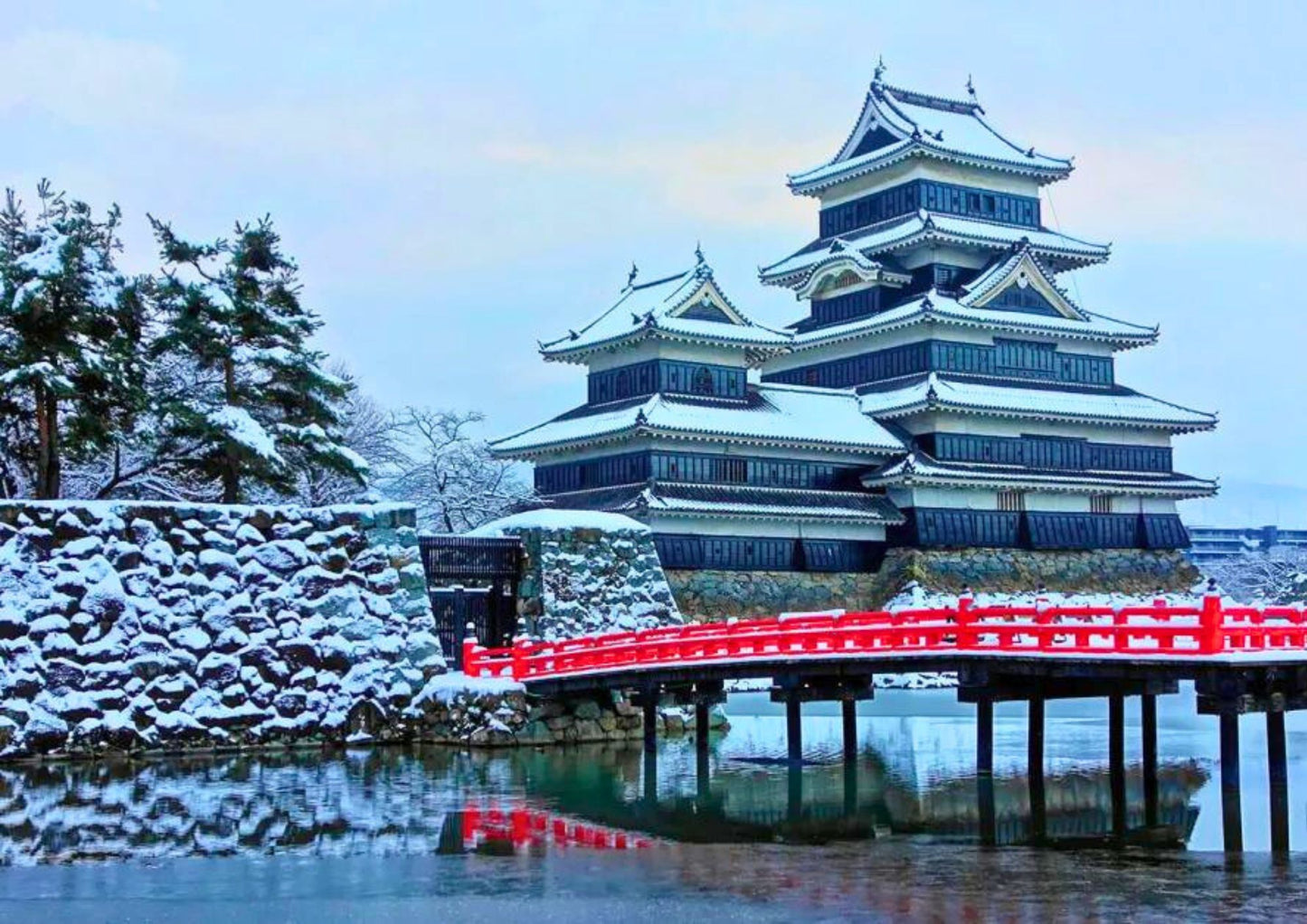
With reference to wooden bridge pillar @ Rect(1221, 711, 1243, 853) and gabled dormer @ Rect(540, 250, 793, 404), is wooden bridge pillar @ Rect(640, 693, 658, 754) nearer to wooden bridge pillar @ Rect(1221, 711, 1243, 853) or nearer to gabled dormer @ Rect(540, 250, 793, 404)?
wooden bridge pillar @ Rect(1221, 711, 1243, 853)

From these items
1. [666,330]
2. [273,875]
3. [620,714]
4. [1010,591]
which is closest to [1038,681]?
[620,714]

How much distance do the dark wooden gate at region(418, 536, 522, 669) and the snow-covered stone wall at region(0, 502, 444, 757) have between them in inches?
55.0

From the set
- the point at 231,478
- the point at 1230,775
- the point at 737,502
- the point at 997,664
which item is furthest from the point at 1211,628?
Result: the point at 737,502

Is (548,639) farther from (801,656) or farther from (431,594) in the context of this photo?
(801,656)

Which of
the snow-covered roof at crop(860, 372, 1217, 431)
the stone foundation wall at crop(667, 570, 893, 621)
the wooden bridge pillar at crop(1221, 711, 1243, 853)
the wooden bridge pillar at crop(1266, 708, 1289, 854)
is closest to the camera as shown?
the wooden bridge pillar at crop(1266, 708, 1289, 854)

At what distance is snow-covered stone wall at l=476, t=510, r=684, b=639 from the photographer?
3388 centimetres

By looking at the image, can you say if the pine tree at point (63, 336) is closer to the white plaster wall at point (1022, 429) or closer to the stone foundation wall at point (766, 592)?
the stone foundation wall at point (766, 592)

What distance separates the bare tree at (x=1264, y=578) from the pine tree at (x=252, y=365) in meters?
43.1

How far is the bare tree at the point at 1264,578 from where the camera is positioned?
228ft

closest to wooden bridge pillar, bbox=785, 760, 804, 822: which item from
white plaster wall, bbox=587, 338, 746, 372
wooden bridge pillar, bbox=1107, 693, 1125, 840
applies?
wooden bridge pillar, bbox=1107, 693, 1125, 840

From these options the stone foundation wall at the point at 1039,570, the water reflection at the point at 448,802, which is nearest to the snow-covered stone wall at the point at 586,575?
the water reflection at the point at 448,802

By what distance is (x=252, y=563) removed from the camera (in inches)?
1194

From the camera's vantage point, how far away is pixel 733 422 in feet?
175

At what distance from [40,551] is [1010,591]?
117ft
